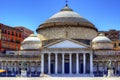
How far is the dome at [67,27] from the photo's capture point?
9281cm

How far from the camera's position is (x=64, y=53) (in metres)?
84.1

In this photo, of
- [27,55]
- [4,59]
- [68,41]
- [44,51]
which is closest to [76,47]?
[68,41]

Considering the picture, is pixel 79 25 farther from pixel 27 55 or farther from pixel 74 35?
pixel 27 55

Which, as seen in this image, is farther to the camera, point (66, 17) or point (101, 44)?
point (66, 17)

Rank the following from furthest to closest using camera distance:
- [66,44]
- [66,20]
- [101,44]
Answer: [66,20] → [101,44] → [66,44]

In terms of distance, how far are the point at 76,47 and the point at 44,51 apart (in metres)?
8.58

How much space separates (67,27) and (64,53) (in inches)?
449

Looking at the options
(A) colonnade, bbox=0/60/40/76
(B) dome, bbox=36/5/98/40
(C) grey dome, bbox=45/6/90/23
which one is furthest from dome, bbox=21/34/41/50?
(C) grey dome, bbox=45/6/90/23

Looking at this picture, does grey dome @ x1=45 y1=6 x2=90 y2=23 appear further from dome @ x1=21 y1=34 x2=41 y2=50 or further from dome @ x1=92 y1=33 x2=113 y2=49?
dome @ x1=92 y1=33 x2=113 y2=49

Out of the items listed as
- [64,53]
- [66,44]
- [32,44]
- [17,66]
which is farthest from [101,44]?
[17,66]

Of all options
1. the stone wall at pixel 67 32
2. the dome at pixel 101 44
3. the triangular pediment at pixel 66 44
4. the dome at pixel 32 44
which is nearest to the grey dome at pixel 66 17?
the stone wall at pixel 67 32

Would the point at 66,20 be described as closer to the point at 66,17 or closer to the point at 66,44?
the point at 66,17

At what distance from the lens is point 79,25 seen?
307 ft

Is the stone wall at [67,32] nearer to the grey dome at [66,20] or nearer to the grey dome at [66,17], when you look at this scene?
the grey dome at [66,20]
